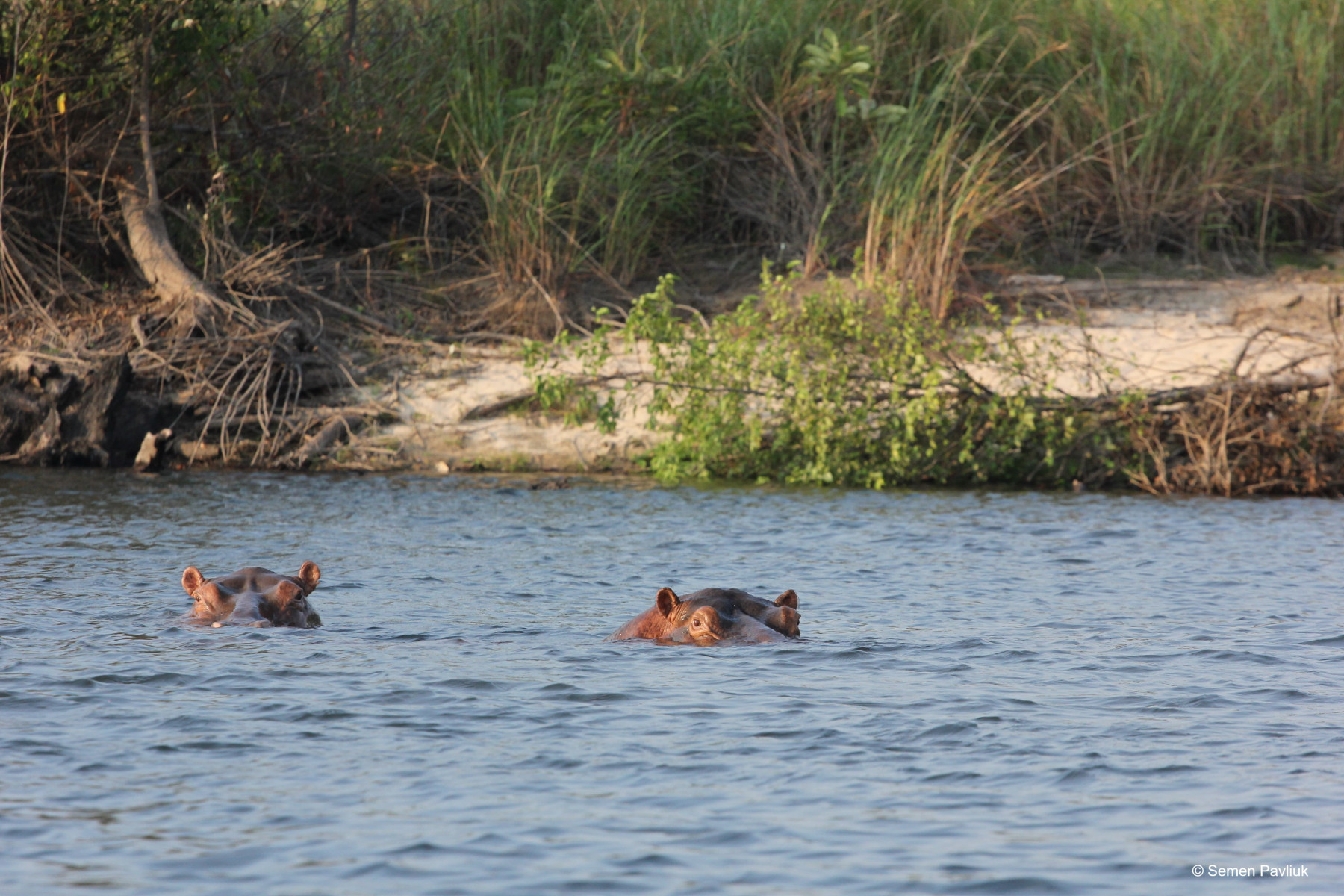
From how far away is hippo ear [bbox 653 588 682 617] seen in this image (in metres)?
6.75

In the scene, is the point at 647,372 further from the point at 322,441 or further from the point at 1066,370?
the point at 1066,370

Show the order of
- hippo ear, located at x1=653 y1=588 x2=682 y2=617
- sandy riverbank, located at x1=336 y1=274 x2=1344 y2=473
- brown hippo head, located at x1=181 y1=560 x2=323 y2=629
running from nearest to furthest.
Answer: hippo ear, located at x1=653 y1=588 x2=682 y2=617
brown hippo head, located at x1=181 y1=560 x2=323 y2=629
sandy riverbank, located at x1=336 y1=274 x2=1344 y2=473

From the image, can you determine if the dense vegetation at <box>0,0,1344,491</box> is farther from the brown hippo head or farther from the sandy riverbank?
the brown hippo head

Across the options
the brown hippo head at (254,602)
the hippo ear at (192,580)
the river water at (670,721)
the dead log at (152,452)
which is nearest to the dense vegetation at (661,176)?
the dead log at (152,452)

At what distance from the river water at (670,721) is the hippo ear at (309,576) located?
23cm

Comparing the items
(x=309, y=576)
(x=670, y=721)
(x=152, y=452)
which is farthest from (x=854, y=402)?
(x=670, y=721)

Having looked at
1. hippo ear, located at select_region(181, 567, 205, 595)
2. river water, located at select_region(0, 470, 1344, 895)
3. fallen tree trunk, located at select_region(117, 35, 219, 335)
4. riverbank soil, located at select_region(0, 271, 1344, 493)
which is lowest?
river water, located at select_region(0, 470, 1344, 895)

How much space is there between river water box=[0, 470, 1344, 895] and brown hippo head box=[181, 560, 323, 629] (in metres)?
0.12

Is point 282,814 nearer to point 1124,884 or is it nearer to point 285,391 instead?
point 1124,884

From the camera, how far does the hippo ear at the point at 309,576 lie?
23.8 ft

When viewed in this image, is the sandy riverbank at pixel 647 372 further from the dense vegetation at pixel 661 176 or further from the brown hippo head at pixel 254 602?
the brown hippo head at pixel 254 602

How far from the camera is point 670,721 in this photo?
557 cm

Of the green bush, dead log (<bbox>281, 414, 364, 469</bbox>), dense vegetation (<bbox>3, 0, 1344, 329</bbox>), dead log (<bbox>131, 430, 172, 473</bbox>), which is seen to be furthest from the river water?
dense vegetation (<bbox>3, 0, 1344, 329</bbox>)

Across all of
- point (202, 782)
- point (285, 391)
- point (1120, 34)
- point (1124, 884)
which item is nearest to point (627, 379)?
point (285, 391)
